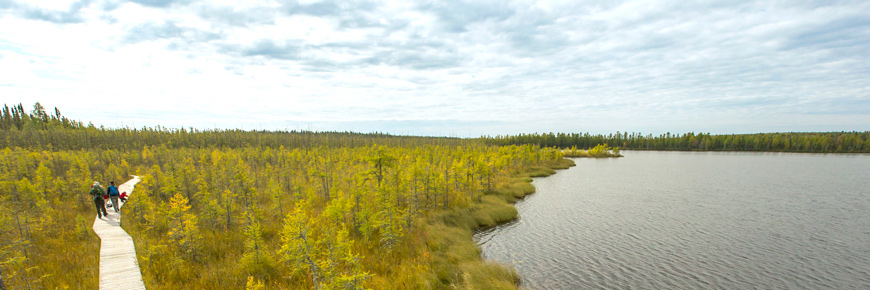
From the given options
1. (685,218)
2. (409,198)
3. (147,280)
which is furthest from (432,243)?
(685,218)

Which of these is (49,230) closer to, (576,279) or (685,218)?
(576,279)

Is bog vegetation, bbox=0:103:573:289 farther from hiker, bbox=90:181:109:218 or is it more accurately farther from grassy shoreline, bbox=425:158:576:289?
hiker, bbox=90:181:109:218

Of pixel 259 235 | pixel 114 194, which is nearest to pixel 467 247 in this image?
pixel 259 235

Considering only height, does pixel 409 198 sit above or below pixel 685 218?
above

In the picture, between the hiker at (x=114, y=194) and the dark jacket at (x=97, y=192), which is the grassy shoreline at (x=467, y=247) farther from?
the hiker at (x=114, y=194)

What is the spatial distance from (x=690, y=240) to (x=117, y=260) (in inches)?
1461

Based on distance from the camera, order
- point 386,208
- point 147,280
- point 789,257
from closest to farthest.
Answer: point 147,280
point 386,208
point 789,257

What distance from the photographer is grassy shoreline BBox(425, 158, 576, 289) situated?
57.0ft

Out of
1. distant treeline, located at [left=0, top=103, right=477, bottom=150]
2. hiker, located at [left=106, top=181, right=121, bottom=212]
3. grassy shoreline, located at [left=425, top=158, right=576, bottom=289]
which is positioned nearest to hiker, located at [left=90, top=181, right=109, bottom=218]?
hiker, located at [left=106, top=181, right=121, bottom=212]

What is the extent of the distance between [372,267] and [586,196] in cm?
3653

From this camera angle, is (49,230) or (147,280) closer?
(147,280)

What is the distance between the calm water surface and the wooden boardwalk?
18971 mm

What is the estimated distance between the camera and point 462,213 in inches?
1169

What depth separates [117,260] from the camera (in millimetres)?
14258
